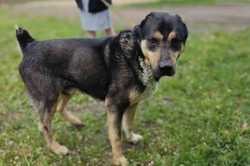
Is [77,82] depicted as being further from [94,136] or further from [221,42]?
[221,42]

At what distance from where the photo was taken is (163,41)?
4324 mm

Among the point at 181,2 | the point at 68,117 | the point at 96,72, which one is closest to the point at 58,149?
the point at 68,117

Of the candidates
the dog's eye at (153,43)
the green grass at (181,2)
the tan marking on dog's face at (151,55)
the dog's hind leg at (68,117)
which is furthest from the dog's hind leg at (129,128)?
the green grass at (181,2)

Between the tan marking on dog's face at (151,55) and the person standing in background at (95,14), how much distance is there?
307cm

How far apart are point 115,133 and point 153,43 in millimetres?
1154

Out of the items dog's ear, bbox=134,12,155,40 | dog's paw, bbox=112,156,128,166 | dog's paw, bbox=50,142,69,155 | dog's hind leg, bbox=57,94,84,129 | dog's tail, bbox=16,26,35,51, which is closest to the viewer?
dog's ear, bbox=134,12,155,40

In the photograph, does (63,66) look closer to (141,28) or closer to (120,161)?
(141,28)

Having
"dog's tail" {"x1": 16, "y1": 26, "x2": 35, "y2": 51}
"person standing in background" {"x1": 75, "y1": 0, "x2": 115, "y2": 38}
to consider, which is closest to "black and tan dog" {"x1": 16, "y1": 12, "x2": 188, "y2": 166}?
"dog's tail" {"x1": 16, "y1": 26, "x2": 35, "y2": 51}

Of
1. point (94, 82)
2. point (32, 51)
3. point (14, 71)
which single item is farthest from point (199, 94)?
point (14, 71)

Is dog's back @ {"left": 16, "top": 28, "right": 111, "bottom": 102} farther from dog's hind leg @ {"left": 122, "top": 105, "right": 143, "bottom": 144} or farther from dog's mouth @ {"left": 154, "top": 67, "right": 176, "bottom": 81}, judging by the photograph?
dog's mouth @ {"left": 154, "top": 67, "right": 176, "bottom": 81}

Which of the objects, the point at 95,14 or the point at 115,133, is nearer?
the point at 115,133

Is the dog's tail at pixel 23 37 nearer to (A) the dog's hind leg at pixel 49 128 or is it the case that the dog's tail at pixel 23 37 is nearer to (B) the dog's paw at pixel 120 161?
(A) the dog's hind leg at pixel 49 128

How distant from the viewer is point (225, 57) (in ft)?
28.1

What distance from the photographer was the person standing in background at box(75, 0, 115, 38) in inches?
295
